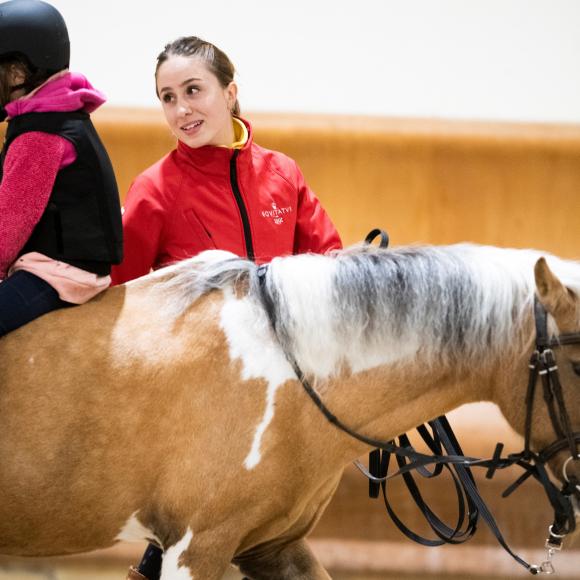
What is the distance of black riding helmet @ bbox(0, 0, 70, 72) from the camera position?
5.72 ft

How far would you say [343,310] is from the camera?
1.70 m

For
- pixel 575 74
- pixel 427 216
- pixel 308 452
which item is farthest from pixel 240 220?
pixel 575 74

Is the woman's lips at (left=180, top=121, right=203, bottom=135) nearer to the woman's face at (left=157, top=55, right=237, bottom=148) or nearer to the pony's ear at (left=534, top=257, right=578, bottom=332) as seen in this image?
the woman's face at (left=157, top=55, right=237, bottom=148)

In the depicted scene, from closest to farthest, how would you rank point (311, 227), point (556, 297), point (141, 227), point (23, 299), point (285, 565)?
1. point (556, 297)
2. point (23, 299)
3. point (285, 565)
4. point (141, 227)
5. point (311, 227)

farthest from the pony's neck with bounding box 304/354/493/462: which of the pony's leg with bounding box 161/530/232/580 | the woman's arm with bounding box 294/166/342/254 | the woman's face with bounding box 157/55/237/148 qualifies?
the woman's face with bounding box 157/55/237/148

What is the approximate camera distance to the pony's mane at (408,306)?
167cm

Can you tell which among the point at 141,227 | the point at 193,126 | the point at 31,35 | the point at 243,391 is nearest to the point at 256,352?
the point at 243,391

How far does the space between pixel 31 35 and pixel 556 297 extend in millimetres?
1010

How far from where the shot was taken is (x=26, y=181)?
168 centimetres

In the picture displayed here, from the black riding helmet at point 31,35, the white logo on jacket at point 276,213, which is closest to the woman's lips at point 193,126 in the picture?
the white logo on jacket at point 276,213

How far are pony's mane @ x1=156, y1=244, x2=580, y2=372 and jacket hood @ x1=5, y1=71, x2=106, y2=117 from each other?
0.46 m

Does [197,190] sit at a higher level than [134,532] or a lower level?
higher

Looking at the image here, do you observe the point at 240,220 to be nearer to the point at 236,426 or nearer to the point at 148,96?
the point at 236,426

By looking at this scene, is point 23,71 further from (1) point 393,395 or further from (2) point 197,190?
(1) point 393,395
